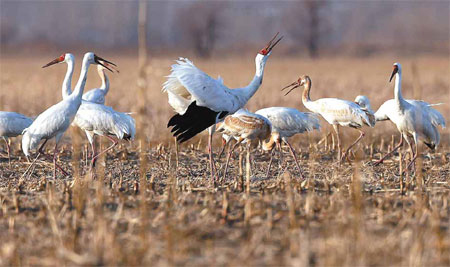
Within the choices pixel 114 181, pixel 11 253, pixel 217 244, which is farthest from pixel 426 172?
pixel 11 253

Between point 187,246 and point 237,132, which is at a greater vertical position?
point 237,132

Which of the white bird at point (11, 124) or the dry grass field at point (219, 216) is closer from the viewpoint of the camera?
the dry grass field at point (219, 216)

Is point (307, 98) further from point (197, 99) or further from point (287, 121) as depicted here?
point (197, 99)

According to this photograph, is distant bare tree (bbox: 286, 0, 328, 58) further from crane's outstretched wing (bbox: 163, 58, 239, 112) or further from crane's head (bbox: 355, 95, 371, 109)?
crane's outstretched wing (bbox: 163, 58, 239, 112)

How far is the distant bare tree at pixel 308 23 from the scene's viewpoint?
70438 mm

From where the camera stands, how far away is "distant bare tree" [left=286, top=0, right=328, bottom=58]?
7044 centimetres

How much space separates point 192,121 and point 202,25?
64737 mm

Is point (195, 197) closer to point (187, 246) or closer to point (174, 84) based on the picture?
point (187, 246)

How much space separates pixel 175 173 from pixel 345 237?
3.82m

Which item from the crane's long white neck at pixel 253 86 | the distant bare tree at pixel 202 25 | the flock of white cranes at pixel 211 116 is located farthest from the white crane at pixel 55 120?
the distant bare tree at pixel 202 25

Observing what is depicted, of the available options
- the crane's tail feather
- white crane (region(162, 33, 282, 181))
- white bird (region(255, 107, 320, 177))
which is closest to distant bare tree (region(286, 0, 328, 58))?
white bird (region(255, 107, 320, 177))

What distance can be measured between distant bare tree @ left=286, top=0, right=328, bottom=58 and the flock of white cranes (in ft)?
186

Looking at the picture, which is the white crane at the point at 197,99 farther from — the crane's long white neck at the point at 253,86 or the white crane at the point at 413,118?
the white crane at the point at 413,118

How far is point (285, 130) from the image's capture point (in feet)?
31.0
